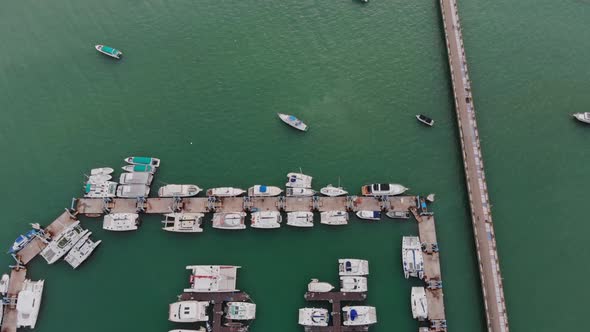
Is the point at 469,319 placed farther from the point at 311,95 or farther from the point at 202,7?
the point at 202,7

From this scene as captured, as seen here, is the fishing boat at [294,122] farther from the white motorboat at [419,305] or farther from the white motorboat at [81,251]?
the white motorboat at [81,251]

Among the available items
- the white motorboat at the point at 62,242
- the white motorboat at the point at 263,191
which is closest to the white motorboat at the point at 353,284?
the white motorboat at the point at 263,191

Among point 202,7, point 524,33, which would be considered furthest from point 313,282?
point 524,33

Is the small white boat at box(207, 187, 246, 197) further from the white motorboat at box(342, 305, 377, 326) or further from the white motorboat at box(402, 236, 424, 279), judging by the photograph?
the white motorboat at box(402, 236, 424, 279)

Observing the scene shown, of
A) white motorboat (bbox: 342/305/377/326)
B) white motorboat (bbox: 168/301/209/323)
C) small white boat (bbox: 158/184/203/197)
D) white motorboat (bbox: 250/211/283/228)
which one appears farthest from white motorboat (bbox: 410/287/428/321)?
small white boat (bbox: 158/184/203/197)

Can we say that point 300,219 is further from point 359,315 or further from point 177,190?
point 177,190

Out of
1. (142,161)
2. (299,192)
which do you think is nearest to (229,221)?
(299,192)
